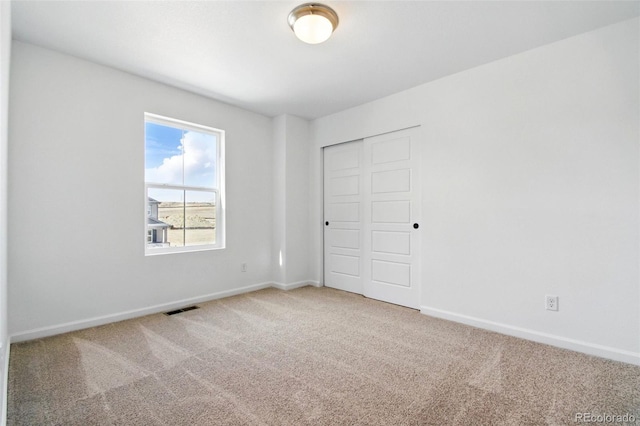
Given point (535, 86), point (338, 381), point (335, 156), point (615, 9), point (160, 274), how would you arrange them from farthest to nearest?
point (335, 156) < point (160, 274) < point (535, 86) < point (615, 9) < point (338, 381)

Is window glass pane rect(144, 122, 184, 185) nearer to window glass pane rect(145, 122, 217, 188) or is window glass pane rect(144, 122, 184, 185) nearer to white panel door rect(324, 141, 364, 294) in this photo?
window glass pane rect(145, 122, 217, 188)

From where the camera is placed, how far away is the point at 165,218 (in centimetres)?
354

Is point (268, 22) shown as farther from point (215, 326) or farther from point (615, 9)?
point (215, 326)

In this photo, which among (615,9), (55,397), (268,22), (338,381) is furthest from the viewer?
(268,22)

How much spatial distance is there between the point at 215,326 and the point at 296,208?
2.08 meters

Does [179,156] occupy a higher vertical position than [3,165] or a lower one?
higher

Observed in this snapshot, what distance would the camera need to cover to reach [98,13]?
88.2 inches

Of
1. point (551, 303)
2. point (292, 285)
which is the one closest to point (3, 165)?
point (292, 285)

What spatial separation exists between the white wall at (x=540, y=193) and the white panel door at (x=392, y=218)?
175mm

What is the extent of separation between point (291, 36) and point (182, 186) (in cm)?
216

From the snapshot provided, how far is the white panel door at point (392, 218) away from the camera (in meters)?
3.55

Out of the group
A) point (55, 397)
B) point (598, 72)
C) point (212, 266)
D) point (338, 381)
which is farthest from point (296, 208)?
point (598, 72)

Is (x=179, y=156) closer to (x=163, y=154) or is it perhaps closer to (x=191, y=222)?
(x=163, y=154)

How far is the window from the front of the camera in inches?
135
